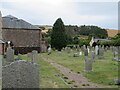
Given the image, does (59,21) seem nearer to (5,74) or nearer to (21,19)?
(21,19)

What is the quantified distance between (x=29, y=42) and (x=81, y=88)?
3420cm

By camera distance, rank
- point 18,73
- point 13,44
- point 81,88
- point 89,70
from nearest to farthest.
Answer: point 18,73 < point 81,88 < point 89,70 < point 13,44

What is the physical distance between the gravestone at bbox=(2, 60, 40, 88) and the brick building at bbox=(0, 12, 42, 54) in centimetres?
3354

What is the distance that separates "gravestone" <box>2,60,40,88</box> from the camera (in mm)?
7620

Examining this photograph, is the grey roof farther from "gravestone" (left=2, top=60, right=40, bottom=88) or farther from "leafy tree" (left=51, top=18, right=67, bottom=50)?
"gravestone" (left=2, top=60, right=40, bottom=88)

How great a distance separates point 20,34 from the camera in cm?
4244

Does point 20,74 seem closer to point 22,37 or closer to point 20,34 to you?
point 22,37

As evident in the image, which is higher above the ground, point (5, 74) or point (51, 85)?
point (5, 74)

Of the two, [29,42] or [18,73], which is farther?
[29,42]

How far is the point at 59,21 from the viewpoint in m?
47.5

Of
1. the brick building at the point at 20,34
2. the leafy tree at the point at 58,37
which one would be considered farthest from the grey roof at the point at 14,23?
the leafy tree at the point at 58,37

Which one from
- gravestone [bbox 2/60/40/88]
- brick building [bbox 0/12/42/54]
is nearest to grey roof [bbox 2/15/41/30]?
brick building [bbox 0/12/42/54]

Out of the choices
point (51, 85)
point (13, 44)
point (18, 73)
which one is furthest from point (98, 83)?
point (13, 44)

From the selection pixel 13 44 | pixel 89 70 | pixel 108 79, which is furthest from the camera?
pixel 13 44
